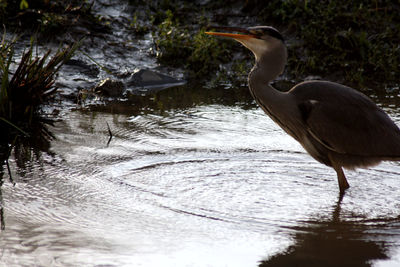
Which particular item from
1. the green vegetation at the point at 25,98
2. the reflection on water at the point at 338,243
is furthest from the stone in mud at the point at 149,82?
the reflection on water at the point at 338,243

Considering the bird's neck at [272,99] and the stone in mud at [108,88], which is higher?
the bird's neck at [272,99]

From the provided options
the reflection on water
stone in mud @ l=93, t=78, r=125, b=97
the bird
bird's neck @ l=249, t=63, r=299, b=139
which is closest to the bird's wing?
Result: the bird

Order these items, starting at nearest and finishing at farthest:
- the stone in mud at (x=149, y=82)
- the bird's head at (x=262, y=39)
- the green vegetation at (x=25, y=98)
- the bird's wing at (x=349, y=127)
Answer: the bird's wing at (x=349, y=127) < the bird's head at (x=262, y=39) < the green vegetation at (x=25, y=98) < the stone in mud at (x=149, y=82)

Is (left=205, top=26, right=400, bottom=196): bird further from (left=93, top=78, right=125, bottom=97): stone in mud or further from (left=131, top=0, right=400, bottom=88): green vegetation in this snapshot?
(left=131, top=0, right=400, bottom=88): green vegetation

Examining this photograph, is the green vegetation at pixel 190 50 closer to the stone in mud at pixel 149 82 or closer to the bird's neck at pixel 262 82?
the stone in mud at pixel 149 82

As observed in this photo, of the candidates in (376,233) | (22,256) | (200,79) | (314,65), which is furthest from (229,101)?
(22,256)

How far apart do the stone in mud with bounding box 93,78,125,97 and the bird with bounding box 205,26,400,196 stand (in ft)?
9.97

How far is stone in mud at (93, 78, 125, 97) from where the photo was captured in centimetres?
806

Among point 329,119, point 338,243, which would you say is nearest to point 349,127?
point 329,119

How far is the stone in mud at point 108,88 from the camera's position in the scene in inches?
317

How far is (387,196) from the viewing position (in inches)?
196

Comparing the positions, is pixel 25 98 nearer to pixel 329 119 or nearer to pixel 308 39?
pixel 329 119

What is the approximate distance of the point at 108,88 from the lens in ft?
26.5

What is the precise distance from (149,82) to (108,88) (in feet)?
2.89
